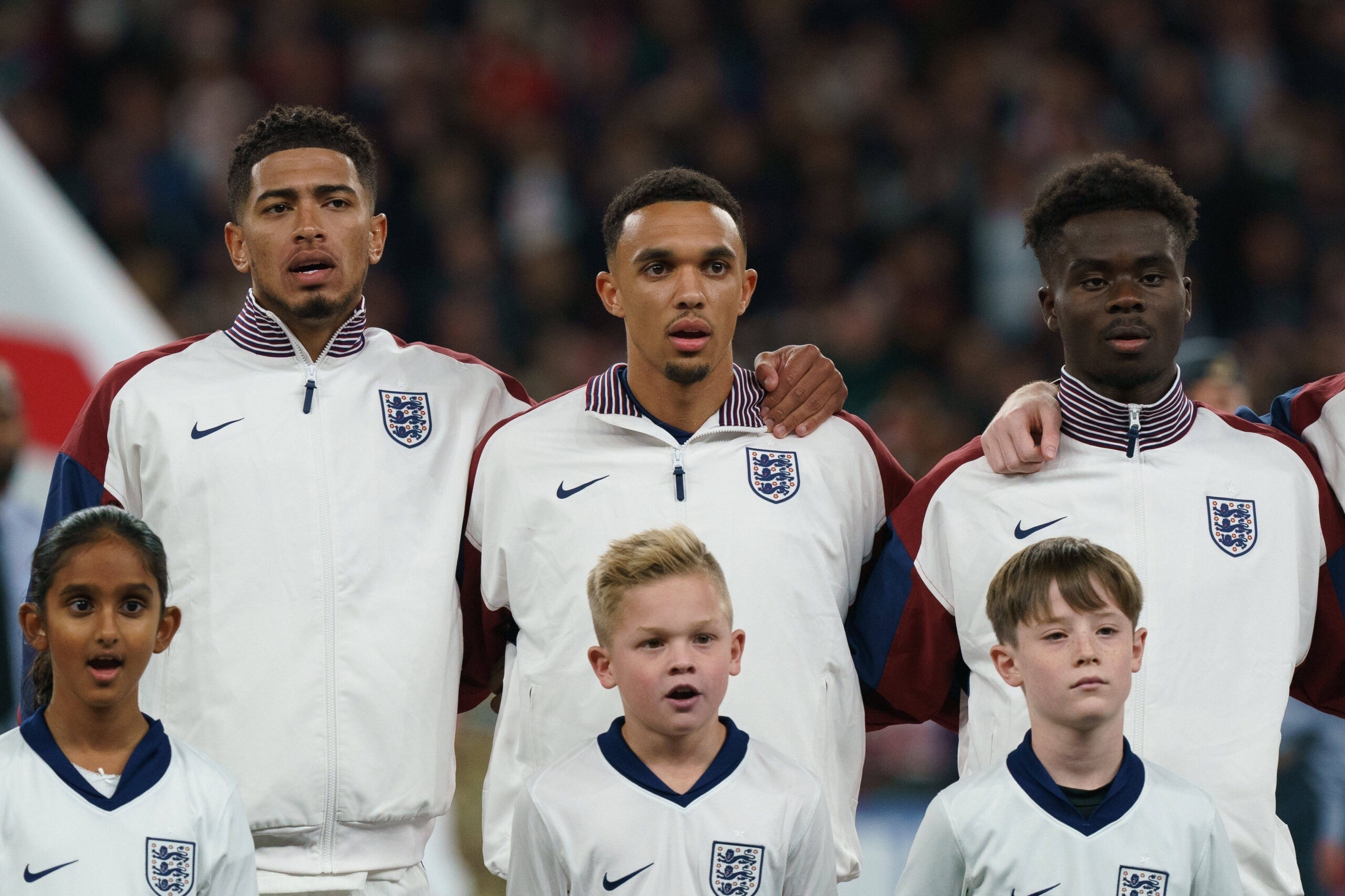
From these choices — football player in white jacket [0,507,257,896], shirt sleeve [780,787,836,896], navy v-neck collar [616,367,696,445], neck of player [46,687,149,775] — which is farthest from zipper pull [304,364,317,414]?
shirt sleeve [780,787,836,896]

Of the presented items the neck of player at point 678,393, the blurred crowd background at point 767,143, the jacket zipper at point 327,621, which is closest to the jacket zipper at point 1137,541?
the neck of player at point 678,393

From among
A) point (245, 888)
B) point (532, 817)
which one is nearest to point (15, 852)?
point (245, 888)

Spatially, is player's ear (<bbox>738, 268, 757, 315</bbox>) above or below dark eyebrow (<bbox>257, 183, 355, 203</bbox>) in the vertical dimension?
below

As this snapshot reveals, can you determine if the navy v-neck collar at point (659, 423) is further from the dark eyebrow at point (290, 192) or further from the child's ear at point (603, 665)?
the dark eyebrow at point (290, 192)


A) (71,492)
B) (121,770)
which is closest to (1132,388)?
(121,770)

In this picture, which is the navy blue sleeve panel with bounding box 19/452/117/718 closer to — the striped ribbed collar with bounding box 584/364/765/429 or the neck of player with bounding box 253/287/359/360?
the neck of player with bounding box 253/287/359/360

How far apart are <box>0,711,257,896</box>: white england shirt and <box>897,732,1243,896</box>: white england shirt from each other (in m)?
1.30

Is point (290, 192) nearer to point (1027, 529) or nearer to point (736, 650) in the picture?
point (736, 650)

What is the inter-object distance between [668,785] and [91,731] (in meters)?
1.10

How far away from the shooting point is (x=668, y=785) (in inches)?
129

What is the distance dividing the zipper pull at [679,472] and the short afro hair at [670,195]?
496mm

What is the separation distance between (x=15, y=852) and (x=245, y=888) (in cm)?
42

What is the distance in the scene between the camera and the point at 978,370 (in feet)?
29.4

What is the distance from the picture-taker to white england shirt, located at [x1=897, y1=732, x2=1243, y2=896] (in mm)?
3150
